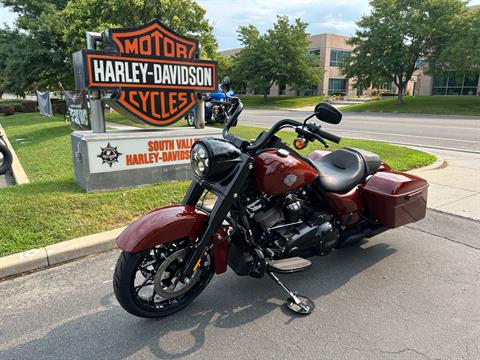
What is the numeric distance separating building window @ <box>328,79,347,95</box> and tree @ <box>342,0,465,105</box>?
2468cm

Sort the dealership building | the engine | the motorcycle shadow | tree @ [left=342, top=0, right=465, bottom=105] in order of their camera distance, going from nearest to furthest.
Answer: the motorcycle shadow, the engine, tree @ [left=342, top=0, right=465, bottom=105], the dealership building

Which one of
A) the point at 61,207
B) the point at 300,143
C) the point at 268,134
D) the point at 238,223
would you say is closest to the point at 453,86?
the point at 300,143

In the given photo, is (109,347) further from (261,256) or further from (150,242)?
(261,256)

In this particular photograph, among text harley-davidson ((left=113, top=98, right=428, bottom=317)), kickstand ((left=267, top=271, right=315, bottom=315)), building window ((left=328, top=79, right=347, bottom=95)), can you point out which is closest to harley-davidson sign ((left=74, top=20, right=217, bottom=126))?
text harley-davidson ((left=113, top=98, right=428, bottom=317))

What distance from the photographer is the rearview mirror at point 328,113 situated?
8.24 feet

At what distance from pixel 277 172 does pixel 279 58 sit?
40.7 metres

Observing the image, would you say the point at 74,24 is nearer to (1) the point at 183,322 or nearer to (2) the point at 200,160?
(2) the point at 200,160

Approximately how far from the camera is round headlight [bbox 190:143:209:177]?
2469 millimetres

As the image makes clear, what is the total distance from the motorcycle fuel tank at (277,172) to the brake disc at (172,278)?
2.44 feet

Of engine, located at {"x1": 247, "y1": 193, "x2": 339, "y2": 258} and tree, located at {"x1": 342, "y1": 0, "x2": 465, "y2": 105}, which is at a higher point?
tree, located at {"x1": 342, "y1": 0, "x2": 465, "y2": 105}

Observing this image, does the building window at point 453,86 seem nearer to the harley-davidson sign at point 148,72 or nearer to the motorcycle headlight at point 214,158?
the harley-davidson sign at point 148,72

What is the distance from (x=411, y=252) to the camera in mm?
3746

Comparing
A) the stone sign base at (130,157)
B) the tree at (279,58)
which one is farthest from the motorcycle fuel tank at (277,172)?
the tree at (279,58)

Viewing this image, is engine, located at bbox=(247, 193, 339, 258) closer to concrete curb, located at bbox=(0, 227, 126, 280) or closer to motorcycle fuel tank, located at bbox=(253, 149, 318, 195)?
motorcycle fuel tank, located at bbox=(253, 149, 318, 195)
